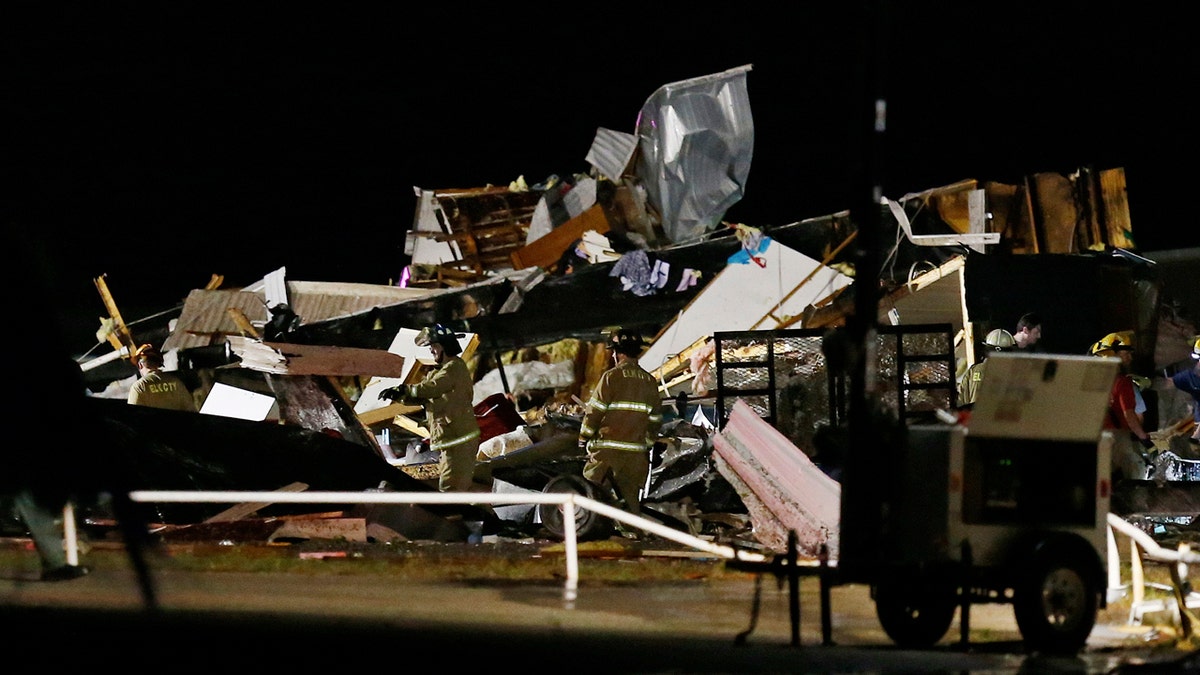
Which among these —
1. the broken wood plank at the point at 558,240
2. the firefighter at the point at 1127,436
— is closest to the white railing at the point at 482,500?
the firefighter at the point at 1127,436

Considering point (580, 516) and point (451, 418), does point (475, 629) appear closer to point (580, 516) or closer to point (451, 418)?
point (580, 516)

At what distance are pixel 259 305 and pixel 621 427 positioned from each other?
848 centimetres

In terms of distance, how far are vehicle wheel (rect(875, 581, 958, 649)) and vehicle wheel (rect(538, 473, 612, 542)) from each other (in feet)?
14.4

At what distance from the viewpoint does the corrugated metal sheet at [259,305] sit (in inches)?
701

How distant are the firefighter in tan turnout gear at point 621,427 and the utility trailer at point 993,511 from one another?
15.1 feet

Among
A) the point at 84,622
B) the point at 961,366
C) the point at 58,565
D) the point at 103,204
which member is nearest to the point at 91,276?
the point at 103,204

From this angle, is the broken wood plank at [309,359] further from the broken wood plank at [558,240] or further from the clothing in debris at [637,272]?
the broken wood plank at [558,240]

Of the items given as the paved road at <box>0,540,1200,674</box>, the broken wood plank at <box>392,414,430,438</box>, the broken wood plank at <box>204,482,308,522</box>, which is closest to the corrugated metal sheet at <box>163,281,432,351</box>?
the broken wood plank at <box>392,414,430,438</box>

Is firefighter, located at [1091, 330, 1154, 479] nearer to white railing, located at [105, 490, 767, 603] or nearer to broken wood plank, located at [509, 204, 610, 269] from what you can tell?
white railing, located at [105, 490, 767, 603]

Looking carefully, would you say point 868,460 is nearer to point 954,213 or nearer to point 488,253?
point 954,213

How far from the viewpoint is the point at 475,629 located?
6.25 m

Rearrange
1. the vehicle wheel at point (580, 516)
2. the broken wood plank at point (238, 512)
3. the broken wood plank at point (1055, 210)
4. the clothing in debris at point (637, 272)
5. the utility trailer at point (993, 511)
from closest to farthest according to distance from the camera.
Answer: the utility trailer at point (993, 511) < the broken wood plank at point (238, 512) < the vehicle wheel at point (580, 516) < the clothing in debris at point (637, 272) < the broken wood plank at point (1055, 210)

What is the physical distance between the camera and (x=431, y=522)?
1130 cm

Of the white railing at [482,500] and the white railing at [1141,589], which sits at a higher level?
the white railing at [482,500]
